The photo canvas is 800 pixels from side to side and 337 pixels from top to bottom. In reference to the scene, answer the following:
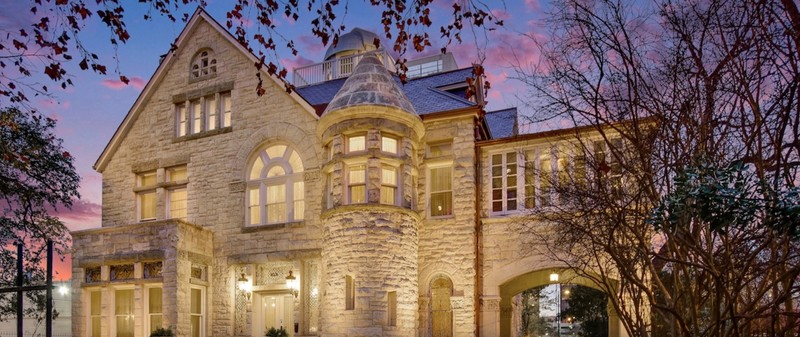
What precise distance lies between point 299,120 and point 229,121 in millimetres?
2589

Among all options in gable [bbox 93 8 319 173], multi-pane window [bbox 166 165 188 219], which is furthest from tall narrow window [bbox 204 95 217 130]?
multi-pane window [bbox 166 165 188 219]

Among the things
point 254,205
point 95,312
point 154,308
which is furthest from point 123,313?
point 254,205

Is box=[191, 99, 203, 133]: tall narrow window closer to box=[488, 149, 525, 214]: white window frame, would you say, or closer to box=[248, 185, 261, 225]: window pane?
box=[248, 185, 261, 225]: window pane

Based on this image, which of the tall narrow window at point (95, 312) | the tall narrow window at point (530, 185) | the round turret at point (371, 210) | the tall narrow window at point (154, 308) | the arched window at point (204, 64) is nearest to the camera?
the round turret at point (371, 210)

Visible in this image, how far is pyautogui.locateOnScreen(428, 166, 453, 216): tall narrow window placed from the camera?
1878cm

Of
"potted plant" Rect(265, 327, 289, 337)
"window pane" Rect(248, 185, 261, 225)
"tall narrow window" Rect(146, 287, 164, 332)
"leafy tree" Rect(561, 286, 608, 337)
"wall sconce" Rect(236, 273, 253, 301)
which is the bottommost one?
"leafy tree" Rect(561, 286, 608, 337)

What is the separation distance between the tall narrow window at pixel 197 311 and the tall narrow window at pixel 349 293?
4.81m

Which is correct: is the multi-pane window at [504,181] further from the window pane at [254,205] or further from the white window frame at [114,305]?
the white window frame at [114,305]

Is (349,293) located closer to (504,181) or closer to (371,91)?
(504,181)

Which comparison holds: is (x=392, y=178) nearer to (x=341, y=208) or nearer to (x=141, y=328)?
(x=341, y=208)

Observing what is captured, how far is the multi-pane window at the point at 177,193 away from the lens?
839 inches

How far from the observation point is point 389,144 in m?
18.4

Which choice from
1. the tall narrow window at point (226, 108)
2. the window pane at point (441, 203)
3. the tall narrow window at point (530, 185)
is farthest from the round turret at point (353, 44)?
the tall narrow window at point (530, 185)

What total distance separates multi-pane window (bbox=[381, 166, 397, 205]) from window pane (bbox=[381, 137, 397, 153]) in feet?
1.54
